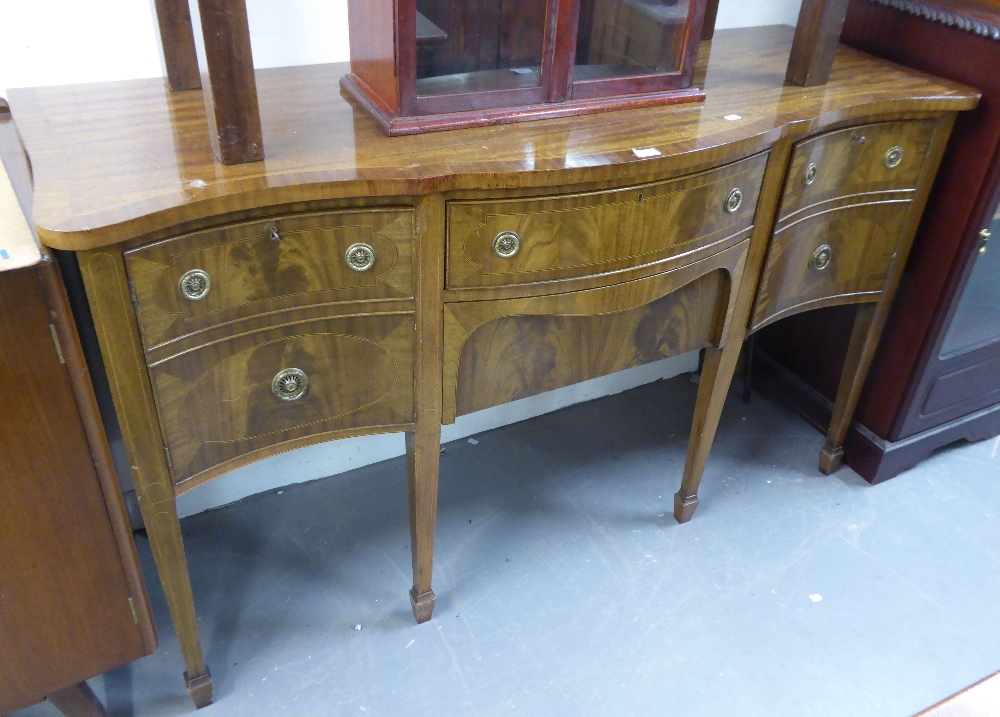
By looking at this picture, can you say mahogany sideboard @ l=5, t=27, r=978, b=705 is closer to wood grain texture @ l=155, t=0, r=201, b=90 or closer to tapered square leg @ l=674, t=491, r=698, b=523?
wood grain texture @ l=155, t=0, r=201, b=90

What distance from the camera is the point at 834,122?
141 centimetres

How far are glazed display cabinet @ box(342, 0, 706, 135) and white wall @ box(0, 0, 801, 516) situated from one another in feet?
0.64

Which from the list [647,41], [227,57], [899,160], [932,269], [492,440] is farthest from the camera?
[492,440]

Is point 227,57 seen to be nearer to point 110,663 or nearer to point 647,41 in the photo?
point 647,41

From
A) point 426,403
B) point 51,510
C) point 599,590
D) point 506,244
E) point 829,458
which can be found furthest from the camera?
point 829,458

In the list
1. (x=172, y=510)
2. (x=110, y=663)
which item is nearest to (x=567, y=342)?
(x=172, y=510)

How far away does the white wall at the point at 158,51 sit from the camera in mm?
1299

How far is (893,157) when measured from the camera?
5.10ft

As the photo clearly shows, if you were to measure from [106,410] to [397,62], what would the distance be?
67cm

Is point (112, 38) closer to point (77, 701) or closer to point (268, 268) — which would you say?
point (268, 268)

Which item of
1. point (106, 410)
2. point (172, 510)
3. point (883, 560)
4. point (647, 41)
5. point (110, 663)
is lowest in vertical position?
point (883, 560)

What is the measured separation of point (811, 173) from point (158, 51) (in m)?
1.15

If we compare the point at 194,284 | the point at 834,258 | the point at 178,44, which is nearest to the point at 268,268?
the point at 194,284

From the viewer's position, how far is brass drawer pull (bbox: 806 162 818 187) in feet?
4.73
